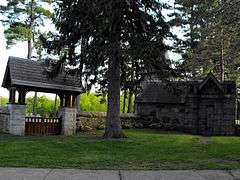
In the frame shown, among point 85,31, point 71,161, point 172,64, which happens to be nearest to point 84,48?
point 85,31

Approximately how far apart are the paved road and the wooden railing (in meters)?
13.1

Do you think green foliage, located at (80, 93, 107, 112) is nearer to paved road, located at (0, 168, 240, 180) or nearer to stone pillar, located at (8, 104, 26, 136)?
stone pillar, located at (8, 104, 26, 136)

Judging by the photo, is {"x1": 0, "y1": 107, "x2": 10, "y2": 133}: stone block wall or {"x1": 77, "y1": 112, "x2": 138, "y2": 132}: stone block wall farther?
{"x1": 77, "y1": 112, "x2": 138, "y2": 132}: stone block wall

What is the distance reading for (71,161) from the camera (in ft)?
39.3

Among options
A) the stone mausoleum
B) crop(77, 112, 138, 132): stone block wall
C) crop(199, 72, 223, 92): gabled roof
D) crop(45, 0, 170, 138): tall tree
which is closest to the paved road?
crop(45, 0, 170, 138): tall tree

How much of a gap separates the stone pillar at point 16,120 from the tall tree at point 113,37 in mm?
4067

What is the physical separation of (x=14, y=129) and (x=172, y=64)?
974 centimetres

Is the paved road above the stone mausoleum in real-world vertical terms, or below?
below

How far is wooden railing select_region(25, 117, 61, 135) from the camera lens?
23.2 meters

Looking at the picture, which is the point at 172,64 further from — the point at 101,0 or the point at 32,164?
the point at 32,164

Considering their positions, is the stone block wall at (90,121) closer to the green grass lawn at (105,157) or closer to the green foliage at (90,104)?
the green grass lawn at (105,157)

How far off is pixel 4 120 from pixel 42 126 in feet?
7.71

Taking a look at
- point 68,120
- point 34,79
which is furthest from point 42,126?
point 34,79

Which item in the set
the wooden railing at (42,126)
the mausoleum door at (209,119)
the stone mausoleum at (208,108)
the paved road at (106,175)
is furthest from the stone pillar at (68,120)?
the paved road at (106,175)
